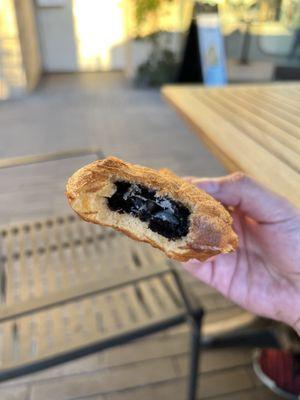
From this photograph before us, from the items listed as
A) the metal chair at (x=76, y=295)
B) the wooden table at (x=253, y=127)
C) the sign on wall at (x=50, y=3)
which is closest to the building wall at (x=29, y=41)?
the sign on wall at (x=50, y=3)

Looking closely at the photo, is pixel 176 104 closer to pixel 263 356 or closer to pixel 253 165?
pixel 253 165

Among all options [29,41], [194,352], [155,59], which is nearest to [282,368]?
[194,352]

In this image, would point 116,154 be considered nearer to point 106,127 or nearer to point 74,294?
point 106,127

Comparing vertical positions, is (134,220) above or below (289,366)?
above

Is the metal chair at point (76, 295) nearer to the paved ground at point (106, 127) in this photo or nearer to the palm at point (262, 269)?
the palm at point (262, 269)

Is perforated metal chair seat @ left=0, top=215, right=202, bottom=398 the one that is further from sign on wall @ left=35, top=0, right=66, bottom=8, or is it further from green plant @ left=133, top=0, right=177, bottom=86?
sign on wall @ left=35, top=0, right=66, bottom=8

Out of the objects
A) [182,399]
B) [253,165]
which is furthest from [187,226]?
[182,399]
